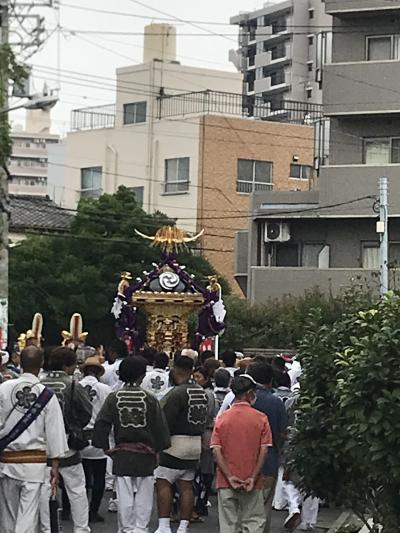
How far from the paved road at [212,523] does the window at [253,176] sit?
3849cm

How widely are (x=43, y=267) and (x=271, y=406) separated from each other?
103 feet

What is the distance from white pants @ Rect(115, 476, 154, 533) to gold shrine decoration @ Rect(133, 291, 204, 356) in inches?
594

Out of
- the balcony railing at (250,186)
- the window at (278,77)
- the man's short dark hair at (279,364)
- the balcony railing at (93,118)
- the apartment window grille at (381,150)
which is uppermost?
the window at (278,77)

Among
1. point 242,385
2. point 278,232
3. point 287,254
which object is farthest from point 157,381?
point 287,254

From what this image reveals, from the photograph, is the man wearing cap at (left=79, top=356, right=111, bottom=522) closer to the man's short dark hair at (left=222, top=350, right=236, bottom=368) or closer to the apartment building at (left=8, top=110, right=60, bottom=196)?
the man's short dark hair at (left=222, top=350, right=236, bottom=368)

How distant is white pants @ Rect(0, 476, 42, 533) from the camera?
1191 cm

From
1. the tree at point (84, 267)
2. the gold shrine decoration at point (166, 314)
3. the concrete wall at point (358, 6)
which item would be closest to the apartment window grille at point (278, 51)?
the tree at point (84, 267)

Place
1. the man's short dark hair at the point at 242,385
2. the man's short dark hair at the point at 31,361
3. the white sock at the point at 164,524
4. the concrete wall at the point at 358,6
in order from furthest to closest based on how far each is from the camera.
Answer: the concrete wall at the point at 358,6 < the white sock at the point at 164,524 < the man's short dark hair at the point at 242,385 < the man's short dark hair at the point at 31,361

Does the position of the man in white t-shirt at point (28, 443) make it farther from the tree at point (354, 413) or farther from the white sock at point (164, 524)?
the white sock at point (164, 524)

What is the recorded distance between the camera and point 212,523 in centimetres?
1609

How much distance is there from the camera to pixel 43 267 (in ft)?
145

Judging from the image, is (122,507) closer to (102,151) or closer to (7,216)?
(7,216)

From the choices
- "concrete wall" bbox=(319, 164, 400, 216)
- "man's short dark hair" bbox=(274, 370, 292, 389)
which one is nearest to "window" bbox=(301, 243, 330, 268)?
"concrete wall" bbox=(319, 164, 400, 216)

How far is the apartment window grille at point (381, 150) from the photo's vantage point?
123ft
